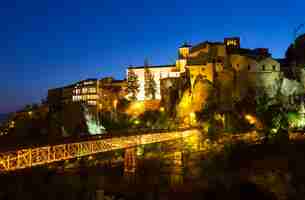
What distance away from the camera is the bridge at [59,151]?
25.2 meters

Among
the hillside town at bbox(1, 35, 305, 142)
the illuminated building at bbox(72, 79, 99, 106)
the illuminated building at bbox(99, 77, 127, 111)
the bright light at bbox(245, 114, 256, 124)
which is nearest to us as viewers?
the bright light at bbox(245, 114, 256, 124)

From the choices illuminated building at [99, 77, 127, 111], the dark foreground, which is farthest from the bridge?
illuminated building at [99, 77, 127, 111]

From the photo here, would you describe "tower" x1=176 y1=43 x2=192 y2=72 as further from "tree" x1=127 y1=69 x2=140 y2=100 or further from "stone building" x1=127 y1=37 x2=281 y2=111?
A: "tree" x1=127 y1=69 x2=140 y2=100

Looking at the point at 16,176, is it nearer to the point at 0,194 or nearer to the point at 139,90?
the point at 0,194

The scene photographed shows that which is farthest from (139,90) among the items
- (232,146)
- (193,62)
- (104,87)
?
(232,146)

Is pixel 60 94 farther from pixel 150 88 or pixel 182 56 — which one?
pixel 182 56

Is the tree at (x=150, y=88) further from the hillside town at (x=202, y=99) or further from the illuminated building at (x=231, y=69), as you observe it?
the illuminated building at (x=231, y=69)

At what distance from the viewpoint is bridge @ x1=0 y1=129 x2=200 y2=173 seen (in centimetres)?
2522

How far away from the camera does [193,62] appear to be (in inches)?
2394

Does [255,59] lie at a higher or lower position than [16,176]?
higher

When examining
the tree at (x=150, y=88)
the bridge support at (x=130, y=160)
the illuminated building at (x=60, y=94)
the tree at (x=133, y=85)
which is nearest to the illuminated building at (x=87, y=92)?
the illuminated building at (x=60, y=94)

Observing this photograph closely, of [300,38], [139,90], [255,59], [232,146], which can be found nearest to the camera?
[232,146]

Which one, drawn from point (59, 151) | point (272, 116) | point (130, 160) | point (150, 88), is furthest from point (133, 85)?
point (59, 151)

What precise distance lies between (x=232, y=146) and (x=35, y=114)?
1341 inches
